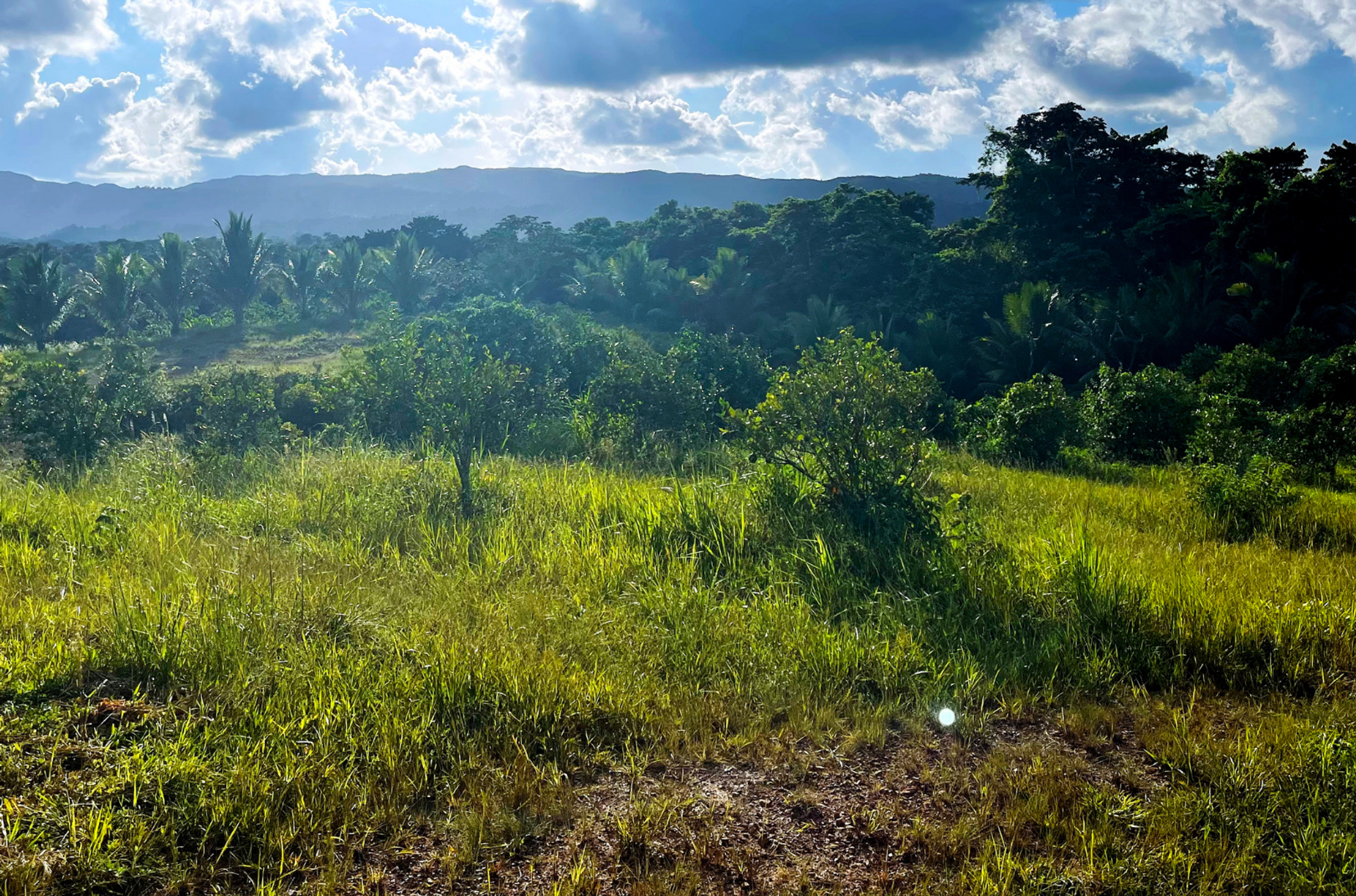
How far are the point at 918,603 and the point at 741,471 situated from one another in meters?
2.76

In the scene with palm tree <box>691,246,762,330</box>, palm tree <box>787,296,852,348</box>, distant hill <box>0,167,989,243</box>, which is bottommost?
palm tree <box>787,296,852,348</box>

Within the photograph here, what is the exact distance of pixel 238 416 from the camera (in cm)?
1277

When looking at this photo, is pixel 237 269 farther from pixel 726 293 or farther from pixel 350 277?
pixel 726 293

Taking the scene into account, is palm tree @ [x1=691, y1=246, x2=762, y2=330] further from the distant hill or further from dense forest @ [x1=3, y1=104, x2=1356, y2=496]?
the distant hill

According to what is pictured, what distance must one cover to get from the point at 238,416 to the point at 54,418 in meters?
2.82

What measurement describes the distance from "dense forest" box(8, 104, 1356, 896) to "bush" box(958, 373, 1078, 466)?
0.06 m

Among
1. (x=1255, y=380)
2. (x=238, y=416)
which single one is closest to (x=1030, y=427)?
(x=1255, y=380)

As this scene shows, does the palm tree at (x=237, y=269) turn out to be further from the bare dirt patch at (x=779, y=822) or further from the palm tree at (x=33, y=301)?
the bare dirt patch at (x=779, y=822)

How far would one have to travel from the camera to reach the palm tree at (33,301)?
2944 cm

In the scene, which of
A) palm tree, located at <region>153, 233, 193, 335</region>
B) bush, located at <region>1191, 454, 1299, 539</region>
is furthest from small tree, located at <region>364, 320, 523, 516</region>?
palm tree, located at <region>153, 233, 193, 335</region>

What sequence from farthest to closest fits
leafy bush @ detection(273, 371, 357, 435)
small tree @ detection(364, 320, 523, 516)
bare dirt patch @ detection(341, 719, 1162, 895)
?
1. leafy bush @ detection(273, 371, 357, 435)
2. small tree @ detection(364, 320, 523, 516)
3. bare dirt patch @ detection(341, 719, 1162, 895)

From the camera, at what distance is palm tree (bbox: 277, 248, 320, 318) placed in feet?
121

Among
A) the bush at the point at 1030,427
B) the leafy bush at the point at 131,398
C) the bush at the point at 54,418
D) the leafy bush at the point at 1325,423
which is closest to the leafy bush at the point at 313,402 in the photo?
the leafy bush at the point at 131,398

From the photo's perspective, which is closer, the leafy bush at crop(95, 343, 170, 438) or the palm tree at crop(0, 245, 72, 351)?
the leafy bush at crop(95, 343, 170, 438)
